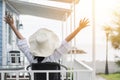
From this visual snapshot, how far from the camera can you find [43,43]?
4.00m

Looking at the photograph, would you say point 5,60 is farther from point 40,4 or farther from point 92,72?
point 92,72

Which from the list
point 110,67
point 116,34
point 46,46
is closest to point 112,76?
point 110,67

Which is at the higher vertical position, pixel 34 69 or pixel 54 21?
pixel 54 21

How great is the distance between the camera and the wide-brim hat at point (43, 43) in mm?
3955

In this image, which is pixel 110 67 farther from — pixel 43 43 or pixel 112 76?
pixel 43 43

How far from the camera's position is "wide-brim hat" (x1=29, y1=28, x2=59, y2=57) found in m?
3.96

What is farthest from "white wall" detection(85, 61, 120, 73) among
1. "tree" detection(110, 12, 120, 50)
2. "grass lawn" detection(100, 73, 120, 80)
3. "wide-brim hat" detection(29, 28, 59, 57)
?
"wide-brim hat" detection(29, 28, 59, 57)

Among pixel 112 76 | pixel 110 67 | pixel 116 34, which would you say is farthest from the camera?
pixel 116 34

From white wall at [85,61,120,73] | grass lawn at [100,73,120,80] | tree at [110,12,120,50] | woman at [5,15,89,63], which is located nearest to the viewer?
woman at [5,15,89,63]

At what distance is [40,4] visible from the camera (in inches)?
410

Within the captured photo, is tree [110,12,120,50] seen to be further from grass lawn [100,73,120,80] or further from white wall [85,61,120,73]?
grass lawn [100,73,120,80]

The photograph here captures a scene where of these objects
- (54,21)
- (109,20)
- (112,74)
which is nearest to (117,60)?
(112,74)

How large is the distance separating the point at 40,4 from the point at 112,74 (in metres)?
15.4

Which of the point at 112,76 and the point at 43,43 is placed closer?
the point at 43,43
